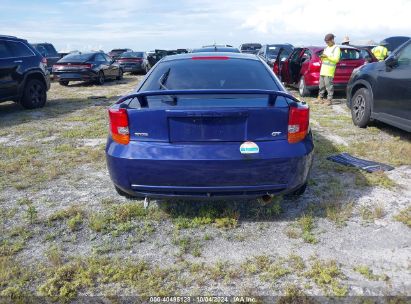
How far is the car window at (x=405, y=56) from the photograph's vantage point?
5.63 m

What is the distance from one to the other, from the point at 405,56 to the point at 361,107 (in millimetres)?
1356

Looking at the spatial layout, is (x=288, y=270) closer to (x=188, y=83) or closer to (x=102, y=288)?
(x=102, y=288)

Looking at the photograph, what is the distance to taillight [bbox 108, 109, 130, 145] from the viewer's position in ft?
9.82

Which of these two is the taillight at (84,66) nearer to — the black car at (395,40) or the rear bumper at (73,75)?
the rear bumper at (73,75)

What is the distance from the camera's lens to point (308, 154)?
121 inches

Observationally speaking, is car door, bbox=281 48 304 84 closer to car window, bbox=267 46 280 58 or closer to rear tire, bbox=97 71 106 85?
car window, bbox=267 46 280 58

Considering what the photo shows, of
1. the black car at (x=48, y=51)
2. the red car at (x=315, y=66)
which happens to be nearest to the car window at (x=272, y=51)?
the red car at (x=315, y=66)

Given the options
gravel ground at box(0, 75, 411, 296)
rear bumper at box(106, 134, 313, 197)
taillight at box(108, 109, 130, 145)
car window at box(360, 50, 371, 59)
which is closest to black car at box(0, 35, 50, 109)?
gravel ground at box(0, 75, 411, 296)

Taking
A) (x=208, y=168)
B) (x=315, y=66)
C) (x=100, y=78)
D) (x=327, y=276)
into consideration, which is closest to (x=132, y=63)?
(x=100, y=78)

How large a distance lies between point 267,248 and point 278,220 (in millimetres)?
499

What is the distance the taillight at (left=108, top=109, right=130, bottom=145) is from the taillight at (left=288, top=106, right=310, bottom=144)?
4.47ft

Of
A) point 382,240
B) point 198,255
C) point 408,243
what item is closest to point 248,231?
point 198,255

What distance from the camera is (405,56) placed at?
18.8 feet

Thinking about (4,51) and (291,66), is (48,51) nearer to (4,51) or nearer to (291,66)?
(4,51)
